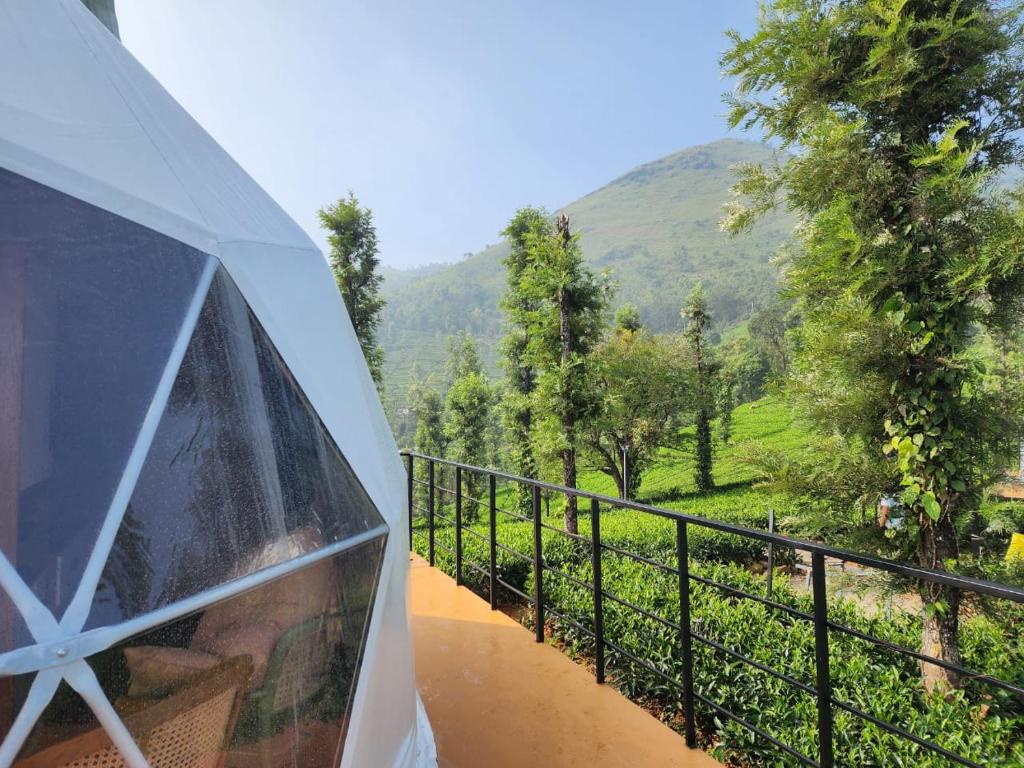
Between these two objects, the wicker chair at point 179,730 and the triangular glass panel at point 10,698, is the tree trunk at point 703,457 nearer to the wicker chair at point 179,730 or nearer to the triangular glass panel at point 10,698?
the wicker chair at point 179,730

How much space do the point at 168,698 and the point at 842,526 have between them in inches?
187

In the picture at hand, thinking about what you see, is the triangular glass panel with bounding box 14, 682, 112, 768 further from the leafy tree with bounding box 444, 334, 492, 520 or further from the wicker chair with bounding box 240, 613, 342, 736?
the leafy tree with bounding box 444, 334, 492, 520

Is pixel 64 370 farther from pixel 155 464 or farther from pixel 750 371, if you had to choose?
pixel 750 371

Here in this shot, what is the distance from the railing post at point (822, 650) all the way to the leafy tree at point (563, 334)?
9.37 metres

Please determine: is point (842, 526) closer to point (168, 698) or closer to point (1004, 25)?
point (1004, 25)

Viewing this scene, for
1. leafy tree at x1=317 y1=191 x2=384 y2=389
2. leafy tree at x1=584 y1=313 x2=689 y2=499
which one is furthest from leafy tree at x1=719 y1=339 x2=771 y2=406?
leafy tree at x1=317 y1=191 x2=384 y2=389

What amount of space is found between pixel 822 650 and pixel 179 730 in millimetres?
1894

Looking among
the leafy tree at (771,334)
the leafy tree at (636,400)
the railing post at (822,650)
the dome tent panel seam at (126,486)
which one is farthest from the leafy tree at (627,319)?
the dome tent panel seam at (126,486)

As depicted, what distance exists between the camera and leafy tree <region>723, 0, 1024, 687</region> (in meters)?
3.71

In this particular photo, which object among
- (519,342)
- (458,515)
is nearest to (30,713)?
(458,515)

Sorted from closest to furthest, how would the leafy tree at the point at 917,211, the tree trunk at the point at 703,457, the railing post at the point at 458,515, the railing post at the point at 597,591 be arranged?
the railing post at the point at 597,591 < the leafy tree at the point at 917,211 < the railing post at the point at 458,515 < the tree trunk at the point at 703,457

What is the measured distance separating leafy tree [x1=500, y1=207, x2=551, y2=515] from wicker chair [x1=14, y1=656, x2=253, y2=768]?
1155 cm

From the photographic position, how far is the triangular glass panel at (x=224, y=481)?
1.06 meters

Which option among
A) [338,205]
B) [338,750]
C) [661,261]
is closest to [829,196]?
[338,750]
